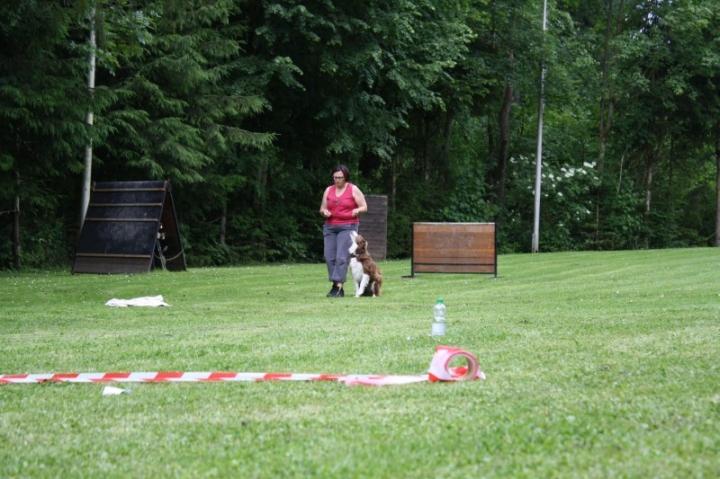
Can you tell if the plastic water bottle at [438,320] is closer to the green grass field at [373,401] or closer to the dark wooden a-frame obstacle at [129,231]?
the green grass field at [373,401]

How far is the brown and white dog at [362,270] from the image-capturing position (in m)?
15.7

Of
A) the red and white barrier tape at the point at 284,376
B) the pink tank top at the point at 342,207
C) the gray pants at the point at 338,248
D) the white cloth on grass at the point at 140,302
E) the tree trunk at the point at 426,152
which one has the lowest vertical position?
the white cloth on grass at the point at 140,302

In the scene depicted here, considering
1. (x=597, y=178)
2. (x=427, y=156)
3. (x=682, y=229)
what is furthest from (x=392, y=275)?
(x=682, y=229)

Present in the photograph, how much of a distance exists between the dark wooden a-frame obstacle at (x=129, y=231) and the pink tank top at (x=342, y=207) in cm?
866

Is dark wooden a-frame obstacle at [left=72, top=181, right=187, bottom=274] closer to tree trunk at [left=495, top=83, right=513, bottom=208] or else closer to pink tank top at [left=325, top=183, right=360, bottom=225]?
pink tank top at [left=325, top=183, right=360, bottom=225]

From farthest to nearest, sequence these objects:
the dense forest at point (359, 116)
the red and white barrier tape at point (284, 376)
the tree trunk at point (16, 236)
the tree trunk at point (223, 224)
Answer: the tree trunk at point (223, 224), the tree trunk at point (16, 236), the dense forest at point (359, 116), the red and white barrier tape at point (284, 376)

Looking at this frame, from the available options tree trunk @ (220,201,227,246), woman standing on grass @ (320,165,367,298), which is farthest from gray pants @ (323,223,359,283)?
tree trunk @ (220,201,227,246)

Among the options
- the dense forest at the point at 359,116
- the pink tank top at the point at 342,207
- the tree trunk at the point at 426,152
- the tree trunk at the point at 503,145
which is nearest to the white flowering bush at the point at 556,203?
the dense forest at the point at 359,116

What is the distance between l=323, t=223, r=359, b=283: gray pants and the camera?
1571 centimetres

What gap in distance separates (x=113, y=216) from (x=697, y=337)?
709 inches

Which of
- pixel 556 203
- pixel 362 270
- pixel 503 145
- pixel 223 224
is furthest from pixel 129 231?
pixel 556 203

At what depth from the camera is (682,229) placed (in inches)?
1986

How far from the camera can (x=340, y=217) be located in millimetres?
15719

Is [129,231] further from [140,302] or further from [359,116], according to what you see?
[359,116]
